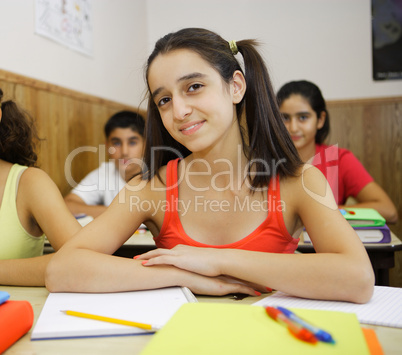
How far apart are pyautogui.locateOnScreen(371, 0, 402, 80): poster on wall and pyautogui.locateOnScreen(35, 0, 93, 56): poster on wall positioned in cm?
231

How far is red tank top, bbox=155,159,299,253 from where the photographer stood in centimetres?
110

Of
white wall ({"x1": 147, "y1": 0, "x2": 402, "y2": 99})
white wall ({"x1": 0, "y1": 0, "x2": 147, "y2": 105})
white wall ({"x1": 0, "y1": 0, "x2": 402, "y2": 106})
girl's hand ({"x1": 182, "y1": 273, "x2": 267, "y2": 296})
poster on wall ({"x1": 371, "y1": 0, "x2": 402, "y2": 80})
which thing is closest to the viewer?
girl's hand ({"x1": 182, "y1": 273, "x2": 267, "y2": 296})

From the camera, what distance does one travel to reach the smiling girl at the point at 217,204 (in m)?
0.87

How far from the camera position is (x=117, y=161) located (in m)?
2.87

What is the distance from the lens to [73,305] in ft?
2.62

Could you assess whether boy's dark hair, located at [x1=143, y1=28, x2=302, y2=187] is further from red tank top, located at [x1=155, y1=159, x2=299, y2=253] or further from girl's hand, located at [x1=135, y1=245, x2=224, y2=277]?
girl's hand, located at [x1=135, y1=245, x2=224, y2=277]

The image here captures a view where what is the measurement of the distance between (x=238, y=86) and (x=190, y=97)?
0.68 feet

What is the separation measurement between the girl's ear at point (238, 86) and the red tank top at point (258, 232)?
0.85ft

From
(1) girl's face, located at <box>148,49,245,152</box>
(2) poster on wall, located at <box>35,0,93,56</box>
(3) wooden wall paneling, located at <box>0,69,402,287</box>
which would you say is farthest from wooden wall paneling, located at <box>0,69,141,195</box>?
(1) girl's face, located at <box>148,49,245,152</box>

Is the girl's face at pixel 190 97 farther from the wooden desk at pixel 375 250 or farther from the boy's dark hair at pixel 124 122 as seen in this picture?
the boy's dark hair at pixel 124 122

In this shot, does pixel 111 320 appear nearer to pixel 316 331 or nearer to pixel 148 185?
pixel 316 331

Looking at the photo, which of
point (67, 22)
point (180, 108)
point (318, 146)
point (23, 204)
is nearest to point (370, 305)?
point (180, 108)

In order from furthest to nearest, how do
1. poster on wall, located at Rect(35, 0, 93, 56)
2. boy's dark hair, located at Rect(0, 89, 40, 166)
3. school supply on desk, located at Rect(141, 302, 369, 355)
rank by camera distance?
poster on wall, located at Rect(35, 0, 93, 56) → boy's dark hair, located at Rect(0, 89, 40, 166) → school supply on desk, located at Rect(141, 302, 369, 355)

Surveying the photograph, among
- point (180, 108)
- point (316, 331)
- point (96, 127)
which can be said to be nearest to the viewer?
point (316, 331)
